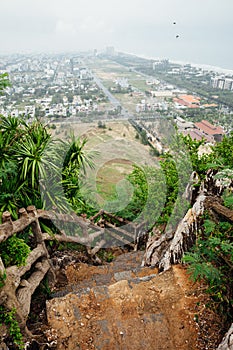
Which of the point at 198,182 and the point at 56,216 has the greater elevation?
the point at 198,182

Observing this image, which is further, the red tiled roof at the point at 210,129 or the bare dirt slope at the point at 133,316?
the red tiled roof at the point at 210,129

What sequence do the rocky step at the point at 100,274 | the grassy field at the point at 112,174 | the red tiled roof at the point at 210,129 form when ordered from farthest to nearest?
the red tiled roof at the point at 210,129
the grassy field at the point at 112,174
the rocky step at the point at 100,274

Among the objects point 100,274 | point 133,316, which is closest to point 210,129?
point 100,274

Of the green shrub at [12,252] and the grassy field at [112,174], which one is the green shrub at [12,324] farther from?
the grassy field at [112,174]

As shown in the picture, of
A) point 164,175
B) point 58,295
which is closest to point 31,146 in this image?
point 58,295

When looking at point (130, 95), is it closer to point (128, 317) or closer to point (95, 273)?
point (95, 273)

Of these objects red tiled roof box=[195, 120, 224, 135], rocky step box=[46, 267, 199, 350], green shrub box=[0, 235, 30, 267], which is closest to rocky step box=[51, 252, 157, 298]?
rocky step box=[46, 267, 199, 350]

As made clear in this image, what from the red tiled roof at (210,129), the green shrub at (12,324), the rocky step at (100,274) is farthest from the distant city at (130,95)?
the green shrub at (12,324)

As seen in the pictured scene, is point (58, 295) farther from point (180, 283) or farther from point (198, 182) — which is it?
point (198, 182)

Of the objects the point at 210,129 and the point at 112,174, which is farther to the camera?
the point at 210,129
